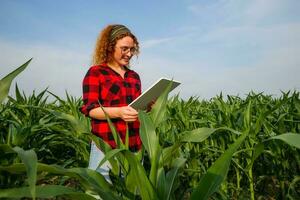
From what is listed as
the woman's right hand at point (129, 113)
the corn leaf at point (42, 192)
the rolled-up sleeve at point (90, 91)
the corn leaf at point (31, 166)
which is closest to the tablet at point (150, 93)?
the woman's right hand at point (129, 113)

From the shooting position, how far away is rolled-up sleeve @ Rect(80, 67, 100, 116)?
1.90 m

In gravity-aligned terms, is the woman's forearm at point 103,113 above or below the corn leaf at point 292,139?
above

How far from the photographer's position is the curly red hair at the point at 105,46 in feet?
6.72

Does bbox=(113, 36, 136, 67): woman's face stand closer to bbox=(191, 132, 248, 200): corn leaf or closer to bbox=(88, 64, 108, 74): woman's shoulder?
bbox=(88, 64, 108, 74): woman's shoulder

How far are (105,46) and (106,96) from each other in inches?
10.9

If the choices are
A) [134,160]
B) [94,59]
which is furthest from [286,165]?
[134,160]

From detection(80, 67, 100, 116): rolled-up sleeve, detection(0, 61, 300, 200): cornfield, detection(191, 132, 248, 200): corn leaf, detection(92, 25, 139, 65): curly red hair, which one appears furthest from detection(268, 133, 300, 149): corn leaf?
detection(92, 25, 139, 65): curly red hair

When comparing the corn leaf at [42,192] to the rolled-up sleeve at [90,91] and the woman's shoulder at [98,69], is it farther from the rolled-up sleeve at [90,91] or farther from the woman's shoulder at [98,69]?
the woman's shoulder at [98,69]

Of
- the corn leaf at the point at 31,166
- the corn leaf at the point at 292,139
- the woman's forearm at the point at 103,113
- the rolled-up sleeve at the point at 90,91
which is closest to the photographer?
the corn leaf at the point at 31,166

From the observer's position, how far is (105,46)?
2.05 m

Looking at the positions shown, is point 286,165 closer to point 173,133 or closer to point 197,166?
Answer: point 197,166

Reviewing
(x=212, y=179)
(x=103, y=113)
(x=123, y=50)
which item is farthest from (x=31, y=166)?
(x=123, y=50)

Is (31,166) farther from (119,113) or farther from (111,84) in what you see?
(111,84)

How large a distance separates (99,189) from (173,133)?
171 centimetres
